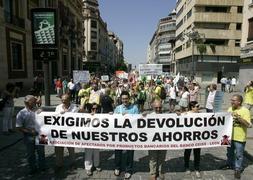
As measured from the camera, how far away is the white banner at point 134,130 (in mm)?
5871

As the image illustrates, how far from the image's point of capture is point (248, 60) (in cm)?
2597

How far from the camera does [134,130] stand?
5883 millimetres

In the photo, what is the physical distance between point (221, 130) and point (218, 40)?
151 feet

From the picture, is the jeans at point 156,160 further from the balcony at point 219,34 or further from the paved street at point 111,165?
the balcony at point 219,34

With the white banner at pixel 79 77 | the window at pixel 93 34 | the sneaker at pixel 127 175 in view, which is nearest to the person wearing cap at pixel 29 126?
the sneaker at pixel 127 175

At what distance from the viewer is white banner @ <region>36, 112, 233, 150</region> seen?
5871mm

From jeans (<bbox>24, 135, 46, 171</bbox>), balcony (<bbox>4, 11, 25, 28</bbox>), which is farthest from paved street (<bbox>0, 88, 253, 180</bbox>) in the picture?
balcony (<bbox>4, 11, 25, 28</bbox>)

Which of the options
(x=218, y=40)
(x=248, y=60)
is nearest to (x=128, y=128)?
(x=248, y=60)

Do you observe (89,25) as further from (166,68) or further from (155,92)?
(155,92)

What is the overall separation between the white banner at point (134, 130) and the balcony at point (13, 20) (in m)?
21.1

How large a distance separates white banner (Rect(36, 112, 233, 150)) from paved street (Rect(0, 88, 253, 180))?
68 cm

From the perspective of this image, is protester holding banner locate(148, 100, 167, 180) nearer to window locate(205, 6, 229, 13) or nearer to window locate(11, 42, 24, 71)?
window locate(11, 42, 24, 71)

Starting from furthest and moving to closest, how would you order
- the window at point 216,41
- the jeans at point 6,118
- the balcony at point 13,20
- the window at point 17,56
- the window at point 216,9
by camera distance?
the window at point 216,41 → the window at point 216,9 → the window at point 17,56 → the balcony at point 13,20 → the jeans at point 6,118

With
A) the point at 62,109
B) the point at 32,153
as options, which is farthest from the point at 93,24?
the point at 32,153
